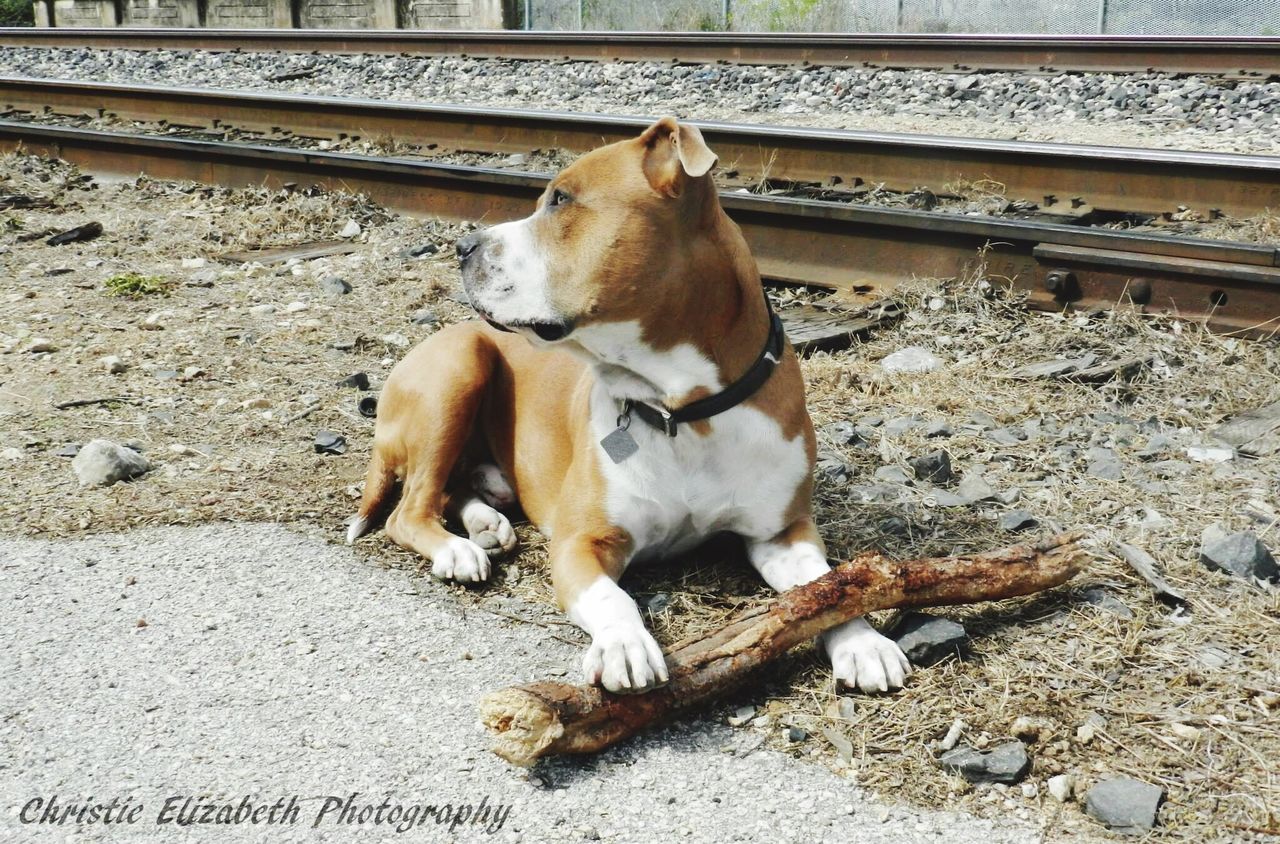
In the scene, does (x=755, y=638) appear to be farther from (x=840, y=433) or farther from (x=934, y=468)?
(x=840, y=433)

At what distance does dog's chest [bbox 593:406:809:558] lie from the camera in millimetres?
3629

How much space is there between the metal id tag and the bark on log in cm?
65

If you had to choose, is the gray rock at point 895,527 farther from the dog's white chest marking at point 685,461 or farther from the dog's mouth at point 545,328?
the dog's mouth at point 545,328

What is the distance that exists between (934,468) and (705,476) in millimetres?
1161

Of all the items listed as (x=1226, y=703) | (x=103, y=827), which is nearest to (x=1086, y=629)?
(x=1226, y=703)

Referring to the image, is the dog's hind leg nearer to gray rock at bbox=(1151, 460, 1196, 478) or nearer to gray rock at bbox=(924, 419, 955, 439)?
gray rock at bbox=(924, 419, 955, 439)

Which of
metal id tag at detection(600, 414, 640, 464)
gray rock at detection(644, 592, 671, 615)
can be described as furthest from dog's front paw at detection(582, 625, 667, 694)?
metal id tag at detection(600, 414, 640, 464)

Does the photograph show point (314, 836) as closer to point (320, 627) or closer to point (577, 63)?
point (320, 627)

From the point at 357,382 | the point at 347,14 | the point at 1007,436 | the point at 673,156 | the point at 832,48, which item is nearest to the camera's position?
the point at 673,156

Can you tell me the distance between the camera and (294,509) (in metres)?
4.39

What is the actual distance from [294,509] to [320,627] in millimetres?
977

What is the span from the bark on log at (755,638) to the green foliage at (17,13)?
3026cm

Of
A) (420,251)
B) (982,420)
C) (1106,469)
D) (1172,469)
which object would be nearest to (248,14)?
(420,251)

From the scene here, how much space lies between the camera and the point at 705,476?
3645mm
